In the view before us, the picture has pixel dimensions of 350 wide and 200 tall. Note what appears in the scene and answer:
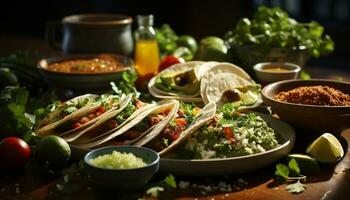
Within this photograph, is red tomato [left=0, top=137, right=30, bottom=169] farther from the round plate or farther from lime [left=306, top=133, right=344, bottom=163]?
lime [left=306, top=133, right=344, bottom=163]

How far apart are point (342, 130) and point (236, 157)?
560mm

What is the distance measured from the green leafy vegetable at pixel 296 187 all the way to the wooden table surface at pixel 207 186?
0.01 metres

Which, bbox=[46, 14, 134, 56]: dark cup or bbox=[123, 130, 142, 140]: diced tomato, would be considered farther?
bbox=[46, 14, 134, 56]: dark cup

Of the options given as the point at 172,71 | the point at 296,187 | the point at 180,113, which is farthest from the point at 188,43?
the point at 296,187

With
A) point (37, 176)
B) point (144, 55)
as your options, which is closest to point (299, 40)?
point (144, 55)

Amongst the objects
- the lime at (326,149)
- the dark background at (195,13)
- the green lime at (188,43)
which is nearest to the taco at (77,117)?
the lime at (326,149)

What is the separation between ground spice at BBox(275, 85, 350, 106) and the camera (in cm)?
224

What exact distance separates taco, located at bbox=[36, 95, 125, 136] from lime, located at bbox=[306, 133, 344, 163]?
74cm

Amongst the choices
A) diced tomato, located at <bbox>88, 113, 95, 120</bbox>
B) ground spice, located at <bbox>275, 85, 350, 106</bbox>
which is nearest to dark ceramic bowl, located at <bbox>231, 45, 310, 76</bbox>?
ground spice, located at <bbox>275, 85, 350, 106</bbox>

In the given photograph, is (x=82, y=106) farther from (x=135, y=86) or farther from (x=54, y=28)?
(x=54, y=28)

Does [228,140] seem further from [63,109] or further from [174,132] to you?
[63,109]

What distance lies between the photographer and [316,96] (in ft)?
7.41

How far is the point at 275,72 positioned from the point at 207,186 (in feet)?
3.60

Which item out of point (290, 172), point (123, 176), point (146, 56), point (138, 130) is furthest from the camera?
point (146, 56)
